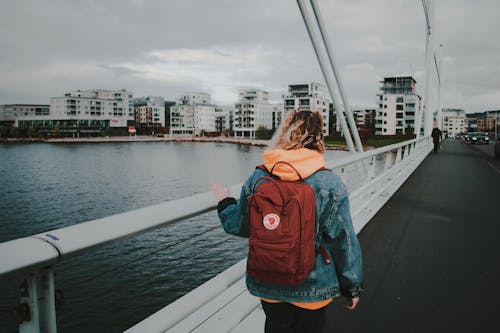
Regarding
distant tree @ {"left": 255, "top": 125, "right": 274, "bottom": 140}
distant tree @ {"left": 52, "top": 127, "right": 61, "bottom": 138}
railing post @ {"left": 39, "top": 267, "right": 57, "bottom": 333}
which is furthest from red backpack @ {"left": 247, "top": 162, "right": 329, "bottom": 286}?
distant tree @ {"left": 52, "top": 127, "right": 61, "bottom": 138}

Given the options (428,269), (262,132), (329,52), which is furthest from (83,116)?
(428,269)

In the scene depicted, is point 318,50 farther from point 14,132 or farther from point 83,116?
point 83,116

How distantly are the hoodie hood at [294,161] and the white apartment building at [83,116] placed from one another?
5354 inches

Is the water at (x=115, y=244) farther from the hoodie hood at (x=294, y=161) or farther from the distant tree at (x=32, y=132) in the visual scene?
the distant tree at (x=32, y=132)

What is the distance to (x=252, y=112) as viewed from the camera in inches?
4596

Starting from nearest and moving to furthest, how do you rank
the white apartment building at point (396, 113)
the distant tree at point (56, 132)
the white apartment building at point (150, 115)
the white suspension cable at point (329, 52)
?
the white suspension cable at point (329, 52)
the white apartment building at point (396, 113)
the distant tree at point (56, 132)
the white apartment building at point (150, 115)

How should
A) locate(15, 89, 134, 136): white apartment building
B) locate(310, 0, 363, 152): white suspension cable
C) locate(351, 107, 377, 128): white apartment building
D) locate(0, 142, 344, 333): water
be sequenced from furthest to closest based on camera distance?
locate(351, 107, 377, 128): white apartment building
locate(15, 89, 134, 136): white apartment building
locate(0, 142, 344, 333): water
locate(310, 0, 363, 152): white suspension cable

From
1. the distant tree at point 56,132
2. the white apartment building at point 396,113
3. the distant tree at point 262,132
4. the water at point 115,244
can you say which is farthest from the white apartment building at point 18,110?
the white apartment building at point 396,113

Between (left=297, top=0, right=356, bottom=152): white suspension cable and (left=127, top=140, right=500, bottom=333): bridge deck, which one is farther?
(left=297, top=0, right=356, bottom=152): white suspension cable

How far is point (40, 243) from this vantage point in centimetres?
116

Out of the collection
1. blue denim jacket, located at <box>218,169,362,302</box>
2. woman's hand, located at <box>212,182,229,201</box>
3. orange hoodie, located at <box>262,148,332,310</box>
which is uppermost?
orange hoodie, located at <box>262,148,332,310</box>

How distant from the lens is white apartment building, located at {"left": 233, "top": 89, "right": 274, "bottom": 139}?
116125 millimetres

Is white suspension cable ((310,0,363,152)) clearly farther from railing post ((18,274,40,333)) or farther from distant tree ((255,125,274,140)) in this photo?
distant tree ((255,125,274,140))

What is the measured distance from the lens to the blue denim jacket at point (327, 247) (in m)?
1.71
